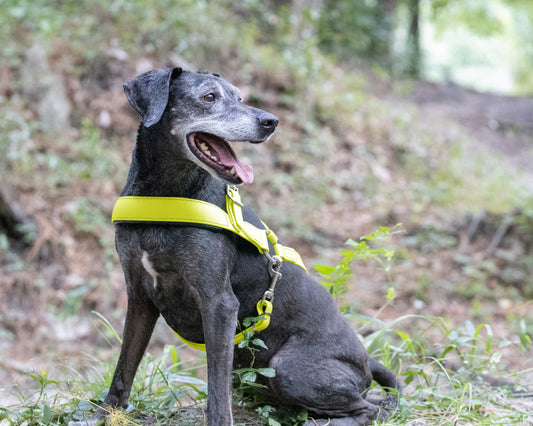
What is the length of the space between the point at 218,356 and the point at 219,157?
955 millimetres

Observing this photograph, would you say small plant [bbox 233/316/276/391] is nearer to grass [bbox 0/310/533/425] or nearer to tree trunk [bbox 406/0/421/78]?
grass [bbox 0/310/533/425]

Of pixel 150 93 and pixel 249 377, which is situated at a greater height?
pixel 150 93

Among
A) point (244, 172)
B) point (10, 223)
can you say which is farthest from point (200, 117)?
point (10, 223)

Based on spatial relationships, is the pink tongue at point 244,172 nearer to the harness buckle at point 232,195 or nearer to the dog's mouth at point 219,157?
the dog's mouth at point 219,157

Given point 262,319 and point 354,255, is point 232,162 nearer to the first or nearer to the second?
point 262,319

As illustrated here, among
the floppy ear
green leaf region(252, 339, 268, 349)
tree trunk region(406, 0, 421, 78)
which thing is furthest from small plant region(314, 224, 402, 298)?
tree trunk region(406, 0, 421, 78)

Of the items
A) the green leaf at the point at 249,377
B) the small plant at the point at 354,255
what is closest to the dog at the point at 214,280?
the green leaf at the point at 249,377

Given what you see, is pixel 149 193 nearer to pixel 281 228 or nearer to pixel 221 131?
pixel 221 131

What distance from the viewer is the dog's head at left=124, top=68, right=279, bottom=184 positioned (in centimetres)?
259

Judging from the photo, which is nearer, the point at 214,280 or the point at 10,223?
the point at 214,280

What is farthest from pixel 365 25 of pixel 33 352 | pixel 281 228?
pixel 33 352

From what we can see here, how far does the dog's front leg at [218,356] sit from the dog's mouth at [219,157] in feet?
1.86

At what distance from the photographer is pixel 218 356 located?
8.30ft

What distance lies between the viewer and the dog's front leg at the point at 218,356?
2.53 meters
